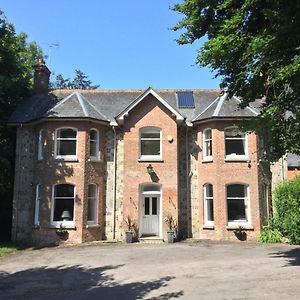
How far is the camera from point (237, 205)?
21.3 m

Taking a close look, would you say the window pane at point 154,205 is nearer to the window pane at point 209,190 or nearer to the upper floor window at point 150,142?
the upper floor window at point 150,142

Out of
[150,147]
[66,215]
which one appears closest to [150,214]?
[150,147]

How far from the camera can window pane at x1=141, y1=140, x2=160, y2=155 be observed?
72.7ft

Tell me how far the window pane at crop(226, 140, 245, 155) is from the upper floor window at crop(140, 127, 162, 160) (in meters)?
3.82

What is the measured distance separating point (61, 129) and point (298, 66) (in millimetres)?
14737

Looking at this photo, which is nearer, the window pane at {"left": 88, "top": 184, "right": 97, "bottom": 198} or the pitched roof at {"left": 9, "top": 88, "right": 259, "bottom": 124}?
the window pane at {"left": 88, "top": 184, "right": 97, "bottom": 198}

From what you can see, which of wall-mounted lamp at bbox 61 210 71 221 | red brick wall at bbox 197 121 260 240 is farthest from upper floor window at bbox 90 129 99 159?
red brick wall at bbox 197 121 260 240

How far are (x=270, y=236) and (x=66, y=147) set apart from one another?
467 inches

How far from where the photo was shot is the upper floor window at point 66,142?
21.6m

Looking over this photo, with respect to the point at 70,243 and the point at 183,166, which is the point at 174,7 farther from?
the point at 70,243

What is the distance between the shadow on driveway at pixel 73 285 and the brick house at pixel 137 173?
748cm

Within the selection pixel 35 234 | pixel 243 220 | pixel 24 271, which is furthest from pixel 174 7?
pixel 35 234

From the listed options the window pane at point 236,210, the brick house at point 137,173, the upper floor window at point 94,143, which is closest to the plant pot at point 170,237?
the brick house at point 137,173

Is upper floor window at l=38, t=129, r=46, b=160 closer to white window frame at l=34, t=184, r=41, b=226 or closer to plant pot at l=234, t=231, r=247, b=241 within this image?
white window frame at l=34, t=184, r=41, b=226
